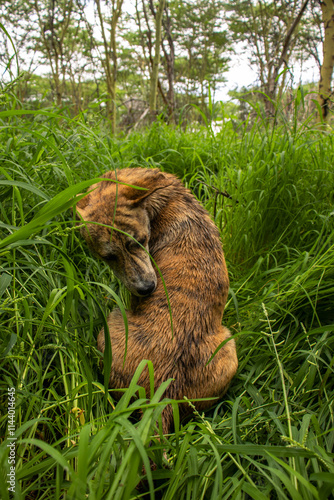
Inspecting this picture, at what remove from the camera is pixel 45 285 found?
5.34 feet

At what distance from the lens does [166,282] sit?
5.68ft

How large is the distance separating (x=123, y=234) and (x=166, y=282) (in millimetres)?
372

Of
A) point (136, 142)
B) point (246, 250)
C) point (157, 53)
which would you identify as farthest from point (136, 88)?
point (246, 250)

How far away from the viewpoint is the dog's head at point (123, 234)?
175cm

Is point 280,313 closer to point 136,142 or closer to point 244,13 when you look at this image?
point 136,142

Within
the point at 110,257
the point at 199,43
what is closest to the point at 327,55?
the point at 110,257

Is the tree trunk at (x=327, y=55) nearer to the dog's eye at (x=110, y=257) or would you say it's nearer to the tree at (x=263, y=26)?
the dog's eye at (x=110, y=257)

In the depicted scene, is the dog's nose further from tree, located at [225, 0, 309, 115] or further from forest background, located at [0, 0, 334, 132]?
tree, located at [225, 0, 309, 115]

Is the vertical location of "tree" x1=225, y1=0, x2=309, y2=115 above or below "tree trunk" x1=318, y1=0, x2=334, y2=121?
above

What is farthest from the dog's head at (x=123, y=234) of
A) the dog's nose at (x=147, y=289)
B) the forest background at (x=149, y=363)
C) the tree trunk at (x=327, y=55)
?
the tree trunk at (x=327, y=55)

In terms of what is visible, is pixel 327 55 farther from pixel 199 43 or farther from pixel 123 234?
pixel 199 43

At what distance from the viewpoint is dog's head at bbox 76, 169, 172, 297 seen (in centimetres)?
175

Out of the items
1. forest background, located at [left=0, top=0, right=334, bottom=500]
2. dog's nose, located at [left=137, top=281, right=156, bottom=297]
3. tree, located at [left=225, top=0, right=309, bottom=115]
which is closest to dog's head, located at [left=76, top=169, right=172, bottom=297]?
dog's nose, located at [left=137, top=281, right=156, bottom=297]

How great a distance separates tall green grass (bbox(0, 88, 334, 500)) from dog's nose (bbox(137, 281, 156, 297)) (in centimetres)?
28
